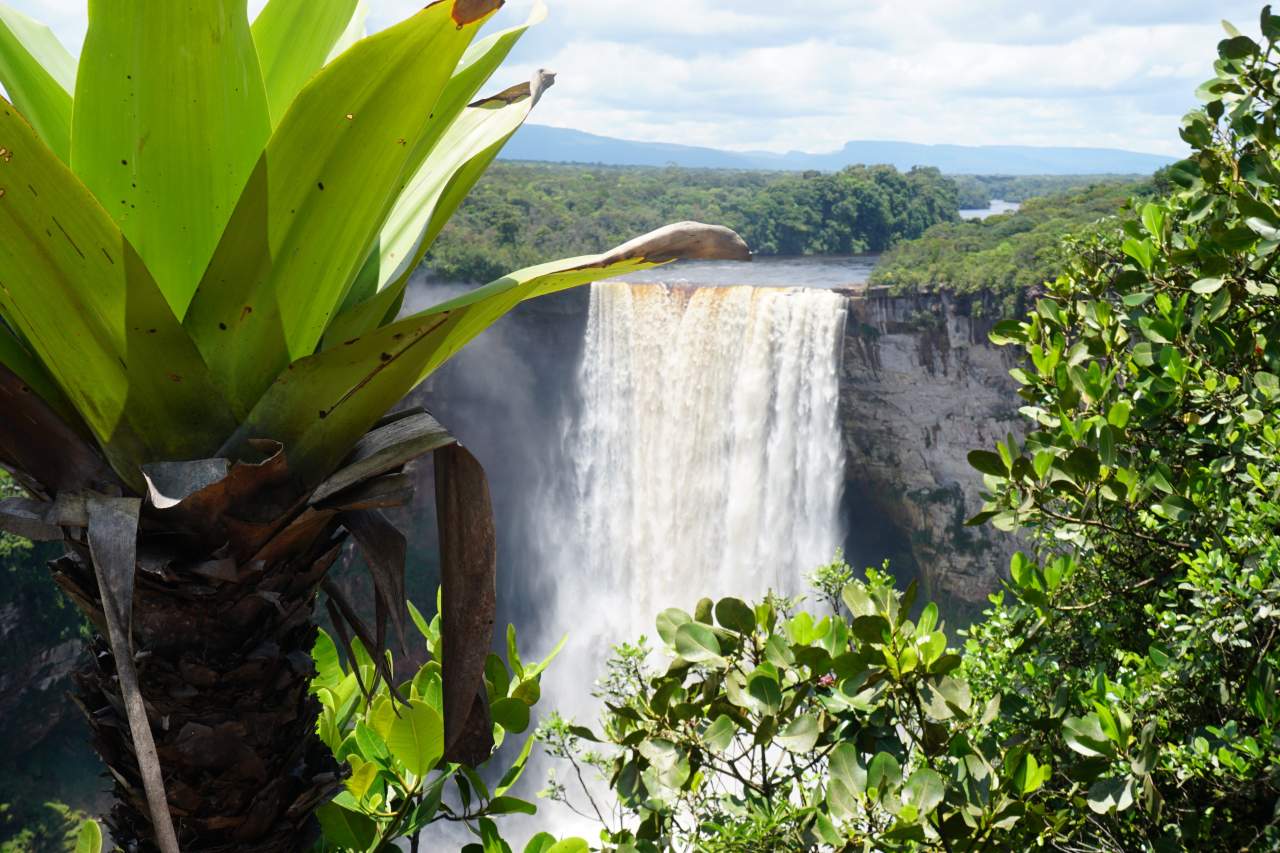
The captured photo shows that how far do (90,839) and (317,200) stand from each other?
868 millimetres

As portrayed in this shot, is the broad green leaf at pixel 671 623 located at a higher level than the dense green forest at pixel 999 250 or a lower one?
lower

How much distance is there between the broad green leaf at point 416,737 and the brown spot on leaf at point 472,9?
2.70 ft

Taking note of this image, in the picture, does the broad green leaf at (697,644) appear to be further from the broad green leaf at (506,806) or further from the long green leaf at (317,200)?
the long green leaf at (317,200)

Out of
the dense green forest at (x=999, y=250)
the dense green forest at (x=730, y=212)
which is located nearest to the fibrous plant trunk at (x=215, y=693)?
the dense green forest at (x=999, y=250)

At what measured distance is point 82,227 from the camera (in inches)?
37.7

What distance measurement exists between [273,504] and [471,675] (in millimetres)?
342

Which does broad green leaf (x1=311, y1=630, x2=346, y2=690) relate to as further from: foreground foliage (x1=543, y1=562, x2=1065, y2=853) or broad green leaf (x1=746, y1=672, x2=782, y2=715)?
broad green leaf (x1=746, y1=672, x2=782, y2=715)

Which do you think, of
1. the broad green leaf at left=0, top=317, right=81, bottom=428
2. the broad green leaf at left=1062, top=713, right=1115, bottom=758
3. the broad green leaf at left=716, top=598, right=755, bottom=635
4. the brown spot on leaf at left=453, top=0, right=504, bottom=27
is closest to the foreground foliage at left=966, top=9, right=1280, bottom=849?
the broad green leaf at left=1062, top=713, right=1115, bottom=758

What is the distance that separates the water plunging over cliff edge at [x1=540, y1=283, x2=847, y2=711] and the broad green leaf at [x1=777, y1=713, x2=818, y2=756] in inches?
716

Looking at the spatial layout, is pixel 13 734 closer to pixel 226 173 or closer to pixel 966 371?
pixel 966 371

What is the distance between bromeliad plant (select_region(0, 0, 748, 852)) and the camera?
99 cm

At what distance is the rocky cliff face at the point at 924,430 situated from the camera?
70.0ft

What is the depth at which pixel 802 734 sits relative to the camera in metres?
1.90

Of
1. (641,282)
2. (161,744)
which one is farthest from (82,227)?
(641,282)
